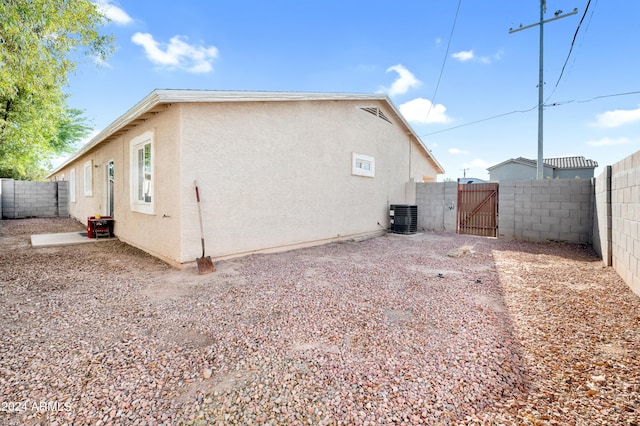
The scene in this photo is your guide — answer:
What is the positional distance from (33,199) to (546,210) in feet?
72.8

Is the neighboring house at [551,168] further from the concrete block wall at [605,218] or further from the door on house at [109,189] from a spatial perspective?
the door on house at [109,189]

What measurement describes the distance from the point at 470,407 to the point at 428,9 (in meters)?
11.7

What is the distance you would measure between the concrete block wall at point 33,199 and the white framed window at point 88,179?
5993 millimetres

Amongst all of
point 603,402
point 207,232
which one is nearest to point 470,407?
point 603,402

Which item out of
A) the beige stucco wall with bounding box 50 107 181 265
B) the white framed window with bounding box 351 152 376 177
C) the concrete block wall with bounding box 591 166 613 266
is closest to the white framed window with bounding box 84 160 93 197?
the beige stucco wall with bounding box 50 107 181 265

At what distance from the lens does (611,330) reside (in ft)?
8.89

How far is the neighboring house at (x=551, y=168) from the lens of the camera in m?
23.8

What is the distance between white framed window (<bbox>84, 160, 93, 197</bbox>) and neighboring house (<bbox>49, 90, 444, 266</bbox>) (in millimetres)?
1215

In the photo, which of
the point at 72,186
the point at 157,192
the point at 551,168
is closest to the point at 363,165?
the point at 157,192

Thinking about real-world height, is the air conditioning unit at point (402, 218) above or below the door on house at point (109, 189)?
below

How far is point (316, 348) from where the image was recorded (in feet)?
7.96

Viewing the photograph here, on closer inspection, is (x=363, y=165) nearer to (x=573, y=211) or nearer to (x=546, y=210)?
(x=546, y=210)

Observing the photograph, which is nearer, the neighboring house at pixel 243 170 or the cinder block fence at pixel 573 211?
the cinder block fence at pixel 573 211

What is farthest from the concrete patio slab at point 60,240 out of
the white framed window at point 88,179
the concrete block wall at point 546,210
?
the concrete block wall at point 546,210
